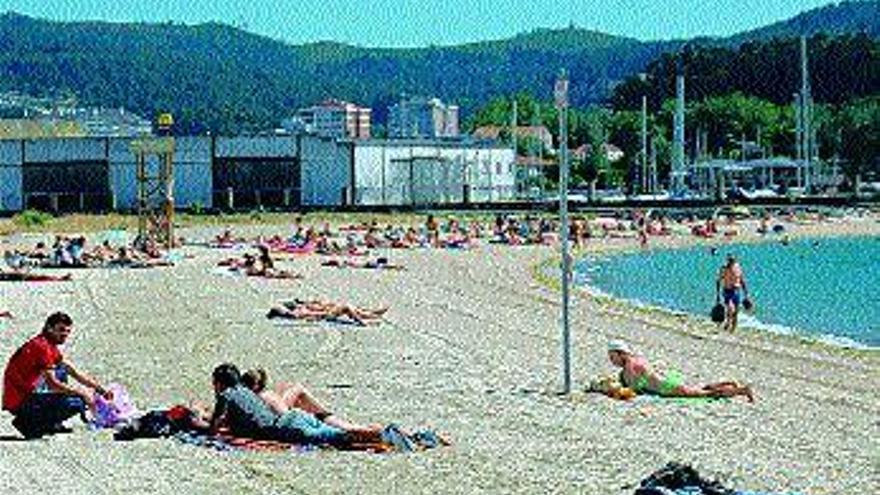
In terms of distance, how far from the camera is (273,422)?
45.7ft

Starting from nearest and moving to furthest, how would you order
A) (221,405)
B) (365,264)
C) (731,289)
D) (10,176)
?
(221,405) → (731,289) → (365,264) → (10,176)

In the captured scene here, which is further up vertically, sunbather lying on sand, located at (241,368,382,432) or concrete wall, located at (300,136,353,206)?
concrete wall, located at (300,136,353,206)

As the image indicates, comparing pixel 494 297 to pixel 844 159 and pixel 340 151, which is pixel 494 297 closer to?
pixel 340 151

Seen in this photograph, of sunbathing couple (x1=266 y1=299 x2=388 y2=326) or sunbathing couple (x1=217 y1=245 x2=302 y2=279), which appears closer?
sunbathing couple (x1=266 y1=299 x2=388 y2=326)

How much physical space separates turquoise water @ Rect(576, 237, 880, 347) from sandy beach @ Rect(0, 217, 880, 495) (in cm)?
329

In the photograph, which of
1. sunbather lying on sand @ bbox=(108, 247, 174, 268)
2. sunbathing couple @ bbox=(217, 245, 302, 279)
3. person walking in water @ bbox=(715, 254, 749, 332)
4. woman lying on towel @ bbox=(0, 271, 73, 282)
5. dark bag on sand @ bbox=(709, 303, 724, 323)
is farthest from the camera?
sunbather lying on sand @ bbox=(108, 247, 174, 268)

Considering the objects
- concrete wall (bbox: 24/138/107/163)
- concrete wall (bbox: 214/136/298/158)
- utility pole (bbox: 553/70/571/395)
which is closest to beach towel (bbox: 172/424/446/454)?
utility pole (bbox: 553/70/571/395)

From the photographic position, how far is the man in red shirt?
14.3 meters

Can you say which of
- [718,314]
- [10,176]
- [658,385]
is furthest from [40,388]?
[10,176]

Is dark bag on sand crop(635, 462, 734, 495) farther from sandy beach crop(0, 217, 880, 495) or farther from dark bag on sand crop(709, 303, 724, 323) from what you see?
dark bag on sand crop(709, 303, 724, 323)

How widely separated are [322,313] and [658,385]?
11.1 metres

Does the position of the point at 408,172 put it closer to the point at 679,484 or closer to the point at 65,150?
the point at 65,150

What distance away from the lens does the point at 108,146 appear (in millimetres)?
95375

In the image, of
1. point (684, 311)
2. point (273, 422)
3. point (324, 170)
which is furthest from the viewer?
point (324, 170)
